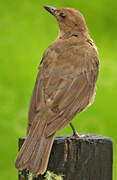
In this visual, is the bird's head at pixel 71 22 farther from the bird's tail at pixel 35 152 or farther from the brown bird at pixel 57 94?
the bird's tail at pixel 35 152

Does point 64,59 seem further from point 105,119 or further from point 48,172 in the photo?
point 105,119

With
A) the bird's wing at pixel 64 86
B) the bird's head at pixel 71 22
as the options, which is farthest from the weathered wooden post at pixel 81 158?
the bird's head at pixel 71 22

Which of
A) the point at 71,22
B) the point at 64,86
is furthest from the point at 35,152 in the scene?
the point at 71,22

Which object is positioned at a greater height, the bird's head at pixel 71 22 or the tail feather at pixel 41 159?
the bird's head at pixel 71 22

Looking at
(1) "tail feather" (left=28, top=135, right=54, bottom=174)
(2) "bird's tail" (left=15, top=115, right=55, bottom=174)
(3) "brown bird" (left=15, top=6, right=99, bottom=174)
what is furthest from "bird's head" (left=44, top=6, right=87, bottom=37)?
(1) "tail feather" (left=28, top=135, right=54, bottom=174)

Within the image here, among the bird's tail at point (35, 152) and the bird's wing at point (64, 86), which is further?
the bird's wing at point (64, 86)

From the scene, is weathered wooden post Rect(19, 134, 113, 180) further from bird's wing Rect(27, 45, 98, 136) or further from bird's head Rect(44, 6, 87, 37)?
bird's head Rect(44, 6, 87, 37)

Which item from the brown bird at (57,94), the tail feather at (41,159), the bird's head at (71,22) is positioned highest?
the bird's head at (71,22)

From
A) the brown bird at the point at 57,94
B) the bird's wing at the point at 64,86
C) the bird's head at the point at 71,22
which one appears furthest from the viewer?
the bird's head at the point at 71,22
